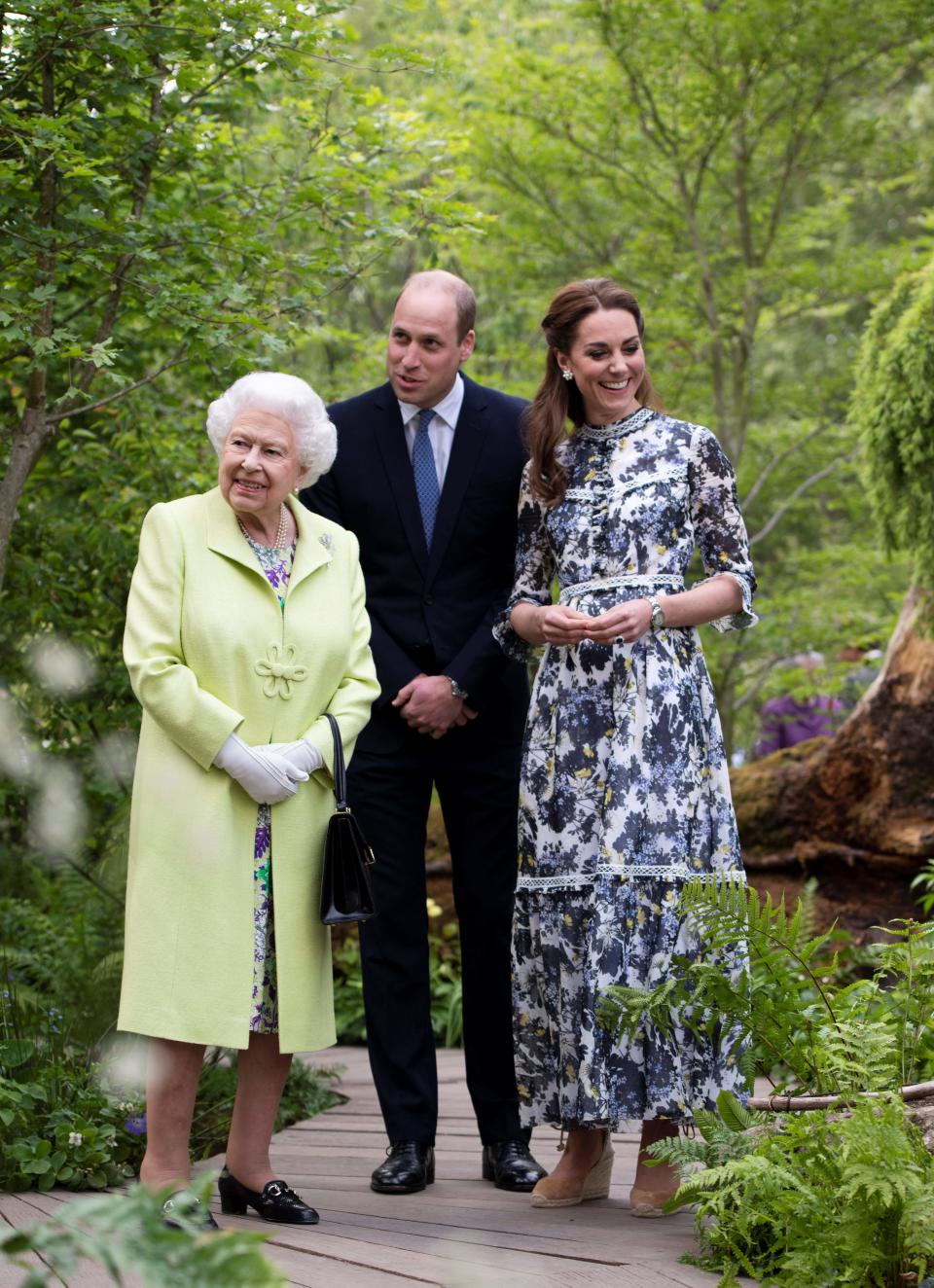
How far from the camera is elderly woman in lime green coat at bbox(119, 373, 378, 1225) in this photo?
3.10 m

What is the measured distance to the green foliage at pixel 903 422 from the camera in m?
5.59

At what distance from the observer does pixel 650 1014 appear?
320 centimetres

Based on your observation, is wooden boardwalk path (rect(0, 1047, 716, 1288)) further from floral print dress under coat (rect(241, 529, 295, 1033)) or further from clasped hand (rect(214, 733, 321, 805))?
clasped hand (rect(214, 733, 321, 805))

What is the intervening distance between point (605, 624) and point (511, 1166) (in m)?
1.48

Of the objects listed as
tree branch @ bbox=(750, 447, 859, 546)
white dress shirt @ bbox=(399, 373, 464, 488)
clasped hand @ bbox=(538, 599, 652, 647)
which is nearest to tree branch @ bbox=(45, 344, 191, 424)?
white dress shirt @ bbox=(399, 373, 464, 488)

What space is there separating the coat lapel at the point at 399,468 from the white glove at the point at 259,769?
0.97m

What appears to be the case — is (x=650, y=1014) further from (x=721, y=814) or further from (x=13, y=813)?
(x=13, y=813)

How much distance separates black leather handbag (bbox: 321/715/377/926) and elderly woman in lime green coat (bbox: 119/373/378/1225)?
0.21ft

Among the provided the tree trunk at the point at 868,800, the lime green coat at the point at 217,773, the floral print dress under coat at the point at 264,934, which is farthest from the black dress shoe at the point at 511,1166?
the tree trunk at the point at 868,800

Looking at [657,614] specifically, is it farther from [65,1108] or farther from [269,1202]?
[65,1108]

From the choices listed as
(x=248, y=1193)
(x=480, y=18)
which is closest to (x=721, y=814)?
(x=248, y=1193)

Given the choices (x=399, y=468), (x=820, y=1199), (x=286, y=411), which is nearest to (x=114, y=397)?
(x=399, y=468)

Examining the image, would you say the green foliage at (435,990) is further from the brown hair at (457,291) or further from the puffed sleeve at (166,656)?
the puffed sleeve at (166,656)

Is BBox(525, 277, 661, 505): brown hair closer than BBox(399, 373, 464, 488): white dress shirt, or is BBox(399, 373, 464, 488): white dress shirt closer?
BBox(525, 277, 661, 505): brown hair
